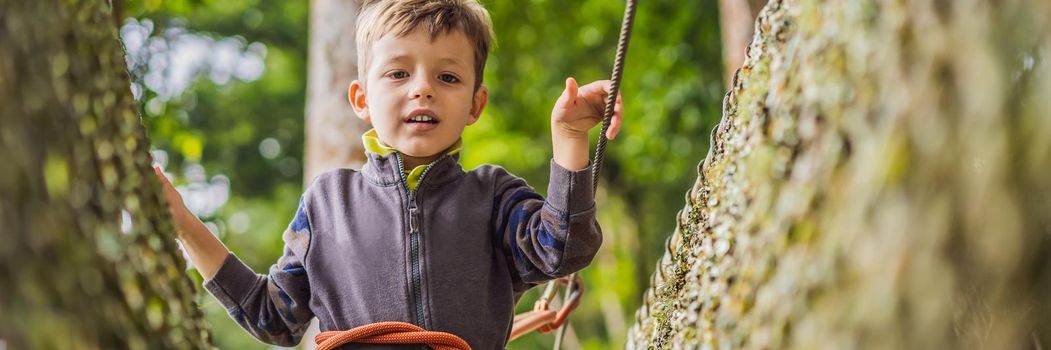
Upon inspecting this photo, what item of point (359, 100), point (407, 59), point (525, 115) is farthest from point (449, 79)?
point (525, 115)

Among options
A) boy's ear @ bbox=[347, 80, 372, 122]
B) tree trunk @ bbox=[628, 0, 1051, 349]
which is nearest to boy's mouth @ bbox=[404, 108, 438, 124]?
boy's ear @ bbox=[347, 80, 372, 122]

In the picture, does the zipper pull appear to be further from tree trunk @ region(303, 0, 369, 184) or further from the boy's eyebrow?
tree trunk @ region(303, 0, 369, 184)

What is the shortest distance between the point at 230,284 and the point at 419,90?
608 mm

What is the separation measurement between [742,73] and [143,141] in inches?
34.9

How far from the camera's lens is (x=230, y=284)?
249 cm

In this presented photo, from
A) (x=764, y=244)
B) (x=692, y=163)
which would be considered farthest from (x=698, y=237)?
(x=692, y=163)

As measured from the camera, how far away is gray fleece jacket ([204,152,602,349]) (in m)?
2.22

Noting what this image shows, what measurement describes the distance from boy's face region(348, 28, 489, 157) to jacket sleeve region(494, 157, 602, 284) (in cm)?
24

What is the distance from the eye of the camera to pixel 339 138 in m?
4.57

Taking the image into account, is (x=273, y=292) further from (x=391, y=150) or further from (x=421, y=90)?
(x=421, y=90)

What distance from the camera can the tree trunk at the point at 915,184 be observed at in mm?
1107

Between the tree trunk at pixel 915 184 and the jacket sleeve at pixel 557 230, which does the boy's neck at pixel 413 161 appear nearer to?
the jacket sleeve at pixel 557 230

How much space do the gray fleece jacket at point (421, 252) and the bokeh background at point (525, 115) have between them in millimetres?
4442

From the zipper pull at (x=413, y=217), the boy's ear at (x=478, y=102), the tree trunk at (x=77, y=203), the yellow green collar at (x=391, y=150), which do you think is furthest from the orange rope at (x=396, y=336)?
the tree trunk at (x=77, y=203)
